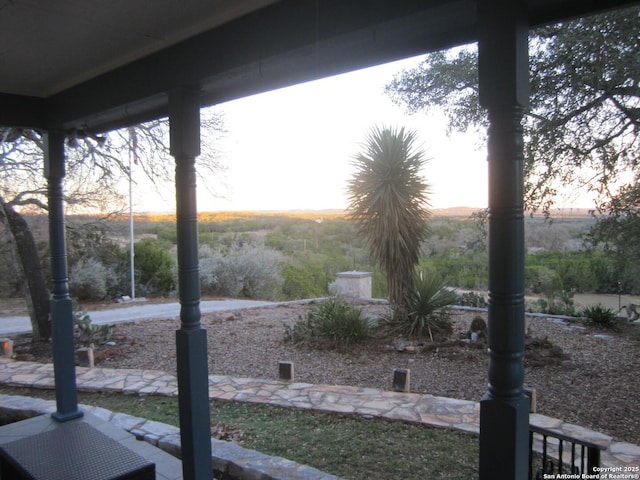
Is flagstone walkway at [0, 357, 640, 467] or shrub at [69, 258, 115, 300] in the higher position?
shrub at [69, 258, 115, 300]

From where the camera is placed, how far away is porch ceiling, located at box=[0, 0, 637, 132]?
1.53 m

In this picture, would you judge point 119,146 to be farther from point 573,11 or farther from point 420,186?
point 573,11

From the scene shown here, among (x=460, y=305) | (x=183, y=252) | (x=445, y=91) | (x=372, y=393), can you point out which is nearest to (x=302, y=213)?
(x=460, y=305)

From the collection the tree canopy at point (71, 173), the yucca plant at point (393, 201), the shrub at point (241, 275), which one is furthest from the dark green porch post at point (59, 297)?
the shrub at point (241, 275)

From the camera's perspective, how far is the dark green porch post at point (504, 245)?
4.42 feet

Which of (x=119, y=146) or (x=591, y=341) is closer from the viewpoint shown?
(x=591, y=341)

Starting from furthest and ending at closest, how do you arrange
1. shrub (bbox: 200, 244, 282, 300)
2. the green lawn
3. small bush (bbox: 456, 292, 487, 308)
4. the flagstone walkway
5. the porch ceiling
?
shrub (bbox: 200, 244, 282, 300) < small bush (bbox: 456, 292, 487, 308) < the flagstone walkway < the green lawn < the porch ceiling

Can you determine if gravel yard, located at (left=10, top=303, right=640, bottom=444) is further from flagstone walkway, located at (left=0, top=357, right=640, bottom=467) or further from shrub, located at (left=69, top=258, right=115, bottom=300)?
shrub, located at (left=69, top=258, right=115, bottom=300)

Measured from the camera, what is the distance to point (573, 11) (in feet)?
4.63

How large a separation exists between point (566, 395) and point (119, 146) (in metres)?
6.55

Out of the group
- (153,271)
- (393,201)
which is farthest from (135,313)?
(393,201)

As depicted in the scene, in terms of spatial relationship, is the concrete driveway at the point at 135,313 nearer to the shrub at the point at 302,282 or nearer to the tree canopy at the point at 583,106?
the shrub at the point at 302,282

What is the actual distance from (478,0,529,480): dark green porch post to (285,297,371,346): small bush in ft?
15.1

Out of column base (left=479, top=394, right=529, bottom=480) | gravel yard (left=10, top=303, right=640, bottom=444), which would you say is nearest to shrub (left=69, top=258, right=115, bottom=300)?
gravel yard (left=10, top=303, right=640, bottom=444)
